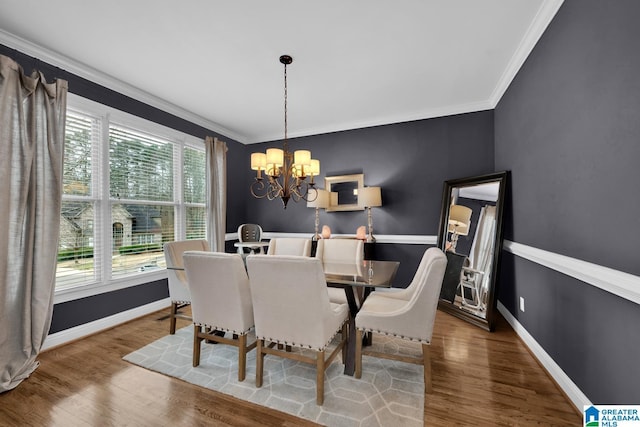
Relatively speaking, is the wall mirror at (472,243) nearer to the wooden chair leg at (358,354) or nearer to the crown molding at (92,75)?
the wooden chair leg at (358,354)

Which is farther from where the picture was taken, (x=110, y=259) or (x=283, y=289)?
(x=110, y=259)

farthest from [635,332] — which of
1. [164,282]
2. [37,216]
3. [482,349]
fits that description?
[164,282]

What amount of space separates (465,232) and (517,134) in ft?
3.97

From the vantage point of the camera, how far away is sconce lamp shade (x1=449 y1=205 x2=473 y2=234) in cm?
330

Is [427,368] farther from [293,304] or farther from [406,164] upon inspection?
[406,164]

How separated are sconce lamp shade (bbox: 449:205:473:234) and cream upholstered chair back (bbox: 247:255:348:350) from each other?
2.35 metres

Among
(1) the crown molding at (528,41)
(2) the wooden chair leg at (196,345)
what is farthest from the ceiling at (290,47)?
(2) the wooden chair leg at (196,345)

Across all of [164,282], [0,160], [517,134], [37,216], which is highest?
[517,134]

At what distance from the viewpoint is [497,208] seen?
2938mm

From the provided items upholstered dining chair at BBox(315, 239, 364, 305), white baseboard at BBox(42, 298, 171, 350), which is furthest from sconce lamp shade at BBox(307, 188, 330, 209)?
white baseboard at BBox(42, 298, 171, 350)

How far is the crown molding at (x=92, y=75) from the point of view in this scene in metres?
2.23

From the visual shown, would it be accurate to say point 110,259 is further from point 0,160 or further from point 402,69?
point 402,69

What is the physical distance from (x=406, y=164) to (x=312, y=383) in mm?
3145

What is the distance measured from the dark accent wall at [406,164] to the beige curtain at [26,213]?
315cm
